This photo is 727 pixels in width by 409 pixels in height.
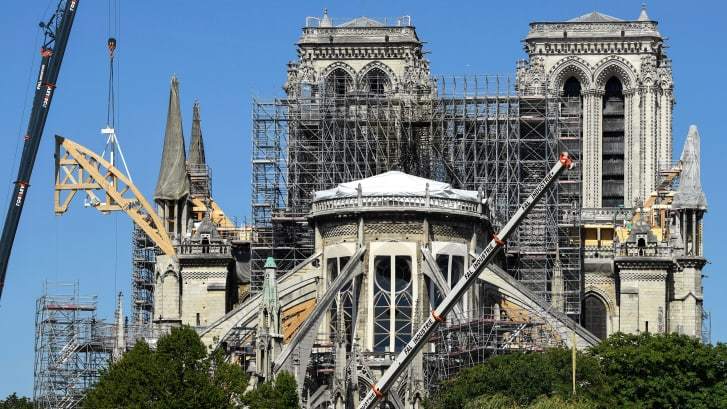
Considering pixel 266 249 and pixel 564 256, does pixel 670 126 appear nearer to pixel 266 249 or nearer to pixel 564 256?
pixel 564 256

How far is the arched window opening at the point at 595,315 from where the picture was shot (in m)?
166

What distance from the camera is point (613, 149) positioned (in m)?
186

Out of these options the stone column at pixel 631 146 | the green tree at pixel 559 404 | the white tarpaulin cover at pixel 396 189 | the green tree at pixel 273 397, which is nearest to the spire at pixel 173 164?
the white tarpaulin cover at pixel 396 189

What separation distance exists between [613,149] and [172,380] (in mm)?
68938

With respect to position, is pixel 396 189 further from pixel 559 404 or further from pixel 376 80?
pixel 376 80

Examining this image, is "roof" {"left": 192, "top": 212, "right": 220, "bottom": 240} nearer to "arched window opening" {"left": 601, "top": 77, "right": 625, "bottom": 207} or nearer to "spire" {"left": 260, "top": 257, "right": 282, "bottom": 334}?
"spire" {"left": 260, "top": 257, "right": 282, "bottom": 334}

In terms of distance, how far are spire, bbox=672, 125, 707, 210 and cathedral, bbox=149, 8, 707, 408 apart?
12 centimetres

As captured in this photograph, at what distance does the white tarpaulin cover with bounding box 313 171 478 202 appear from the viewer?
146500 mm

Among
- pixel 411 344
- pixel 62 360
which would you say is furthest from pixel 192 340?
pixel 62 360

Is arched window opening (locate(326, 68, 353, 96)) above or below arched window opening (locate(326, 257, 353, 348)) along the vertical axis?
above

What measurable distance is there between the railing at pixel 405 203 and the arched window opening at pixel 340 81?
2952 cm

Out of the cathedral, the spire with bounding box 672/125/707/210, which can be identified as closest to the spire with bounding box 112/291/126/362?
the cathedral

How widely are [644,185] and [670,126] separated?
12.9 feet

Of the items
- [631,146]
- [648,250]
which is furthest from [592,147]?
[648,250]
